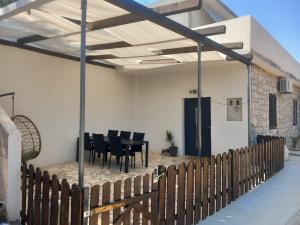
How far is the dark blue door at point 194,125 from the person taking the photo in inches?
437

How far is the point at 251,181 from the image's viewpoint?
6.92 meters

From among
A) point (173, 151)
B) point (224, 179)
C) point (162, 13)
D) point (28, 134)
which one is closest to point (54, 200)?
point (224, 179)

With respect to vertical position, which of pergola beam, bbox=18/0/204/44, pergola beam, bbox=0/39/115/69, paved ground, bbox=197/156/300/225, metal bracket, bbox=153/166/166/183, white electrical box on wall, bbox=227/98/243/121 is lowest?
paved ground, bbox=197/156/300/225

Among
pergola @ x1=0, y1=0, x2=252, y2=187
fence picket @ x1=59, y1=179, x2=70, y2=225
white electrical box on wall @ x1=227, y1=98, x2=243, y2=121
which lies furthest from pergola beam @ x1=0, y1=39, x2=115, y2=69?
fence picket @ x1=59, y1=179, x2=70, y2=225

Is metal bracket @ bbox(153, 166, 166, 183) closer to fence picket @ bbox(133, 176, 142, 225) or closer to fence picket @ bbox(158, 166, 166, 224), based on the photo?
fence picket @ bbox(158, 166, 166, 224)

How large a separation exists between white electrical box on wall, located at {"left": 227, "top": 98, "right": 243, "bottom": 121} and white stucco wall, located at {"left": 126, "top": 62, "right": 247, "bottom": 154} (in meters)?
0.13

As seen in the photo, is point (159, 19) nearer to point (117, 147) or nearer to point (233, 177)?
point (233, 177)

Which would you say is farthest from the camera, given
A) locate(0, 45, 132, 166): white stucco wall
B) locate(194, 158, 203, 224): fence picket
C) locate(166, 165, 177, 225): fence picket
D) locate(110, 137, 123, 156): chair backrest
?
locate(0, 45, 132, 166): white stucco wall

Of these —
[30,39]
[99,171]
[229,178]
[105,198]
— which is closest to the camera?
[105,198]

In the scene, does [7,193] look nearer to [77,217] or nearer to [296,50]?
[77,217]

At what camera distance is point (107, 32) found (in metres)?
6.59

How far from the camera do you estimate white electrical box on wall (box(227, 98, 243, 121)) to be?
33.2 ft

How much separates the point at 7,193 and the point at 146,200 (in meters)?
2.15

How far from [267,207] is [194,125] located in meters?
6.13
